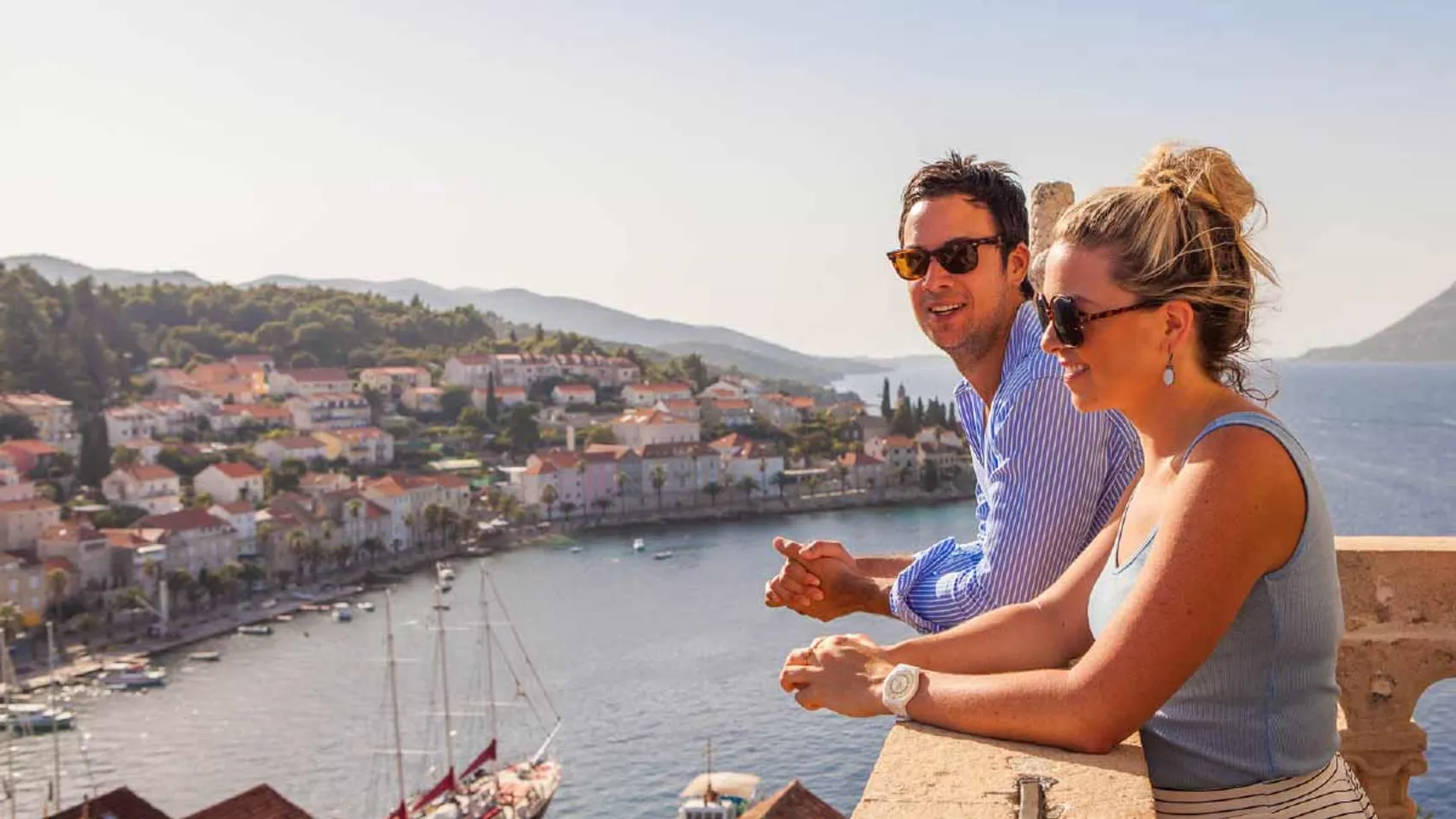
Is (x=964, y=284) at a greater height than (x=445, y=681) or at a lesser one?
greater

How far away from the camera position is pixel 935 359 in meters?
184

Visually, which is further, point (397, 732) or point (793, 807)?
point (397, 732)

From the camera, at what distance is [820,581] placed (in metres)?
1.40

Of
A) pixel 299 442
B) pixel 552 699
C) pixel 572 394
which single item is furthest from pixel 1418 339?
pixel 552 699

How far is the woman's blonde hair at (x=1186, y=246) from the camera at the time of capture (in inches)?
33.1

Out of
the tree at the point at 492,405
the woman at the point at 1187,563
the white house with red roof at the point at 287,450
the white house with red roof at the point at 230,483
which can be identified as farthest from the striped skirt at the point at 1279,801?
the tree at the point at 492,405

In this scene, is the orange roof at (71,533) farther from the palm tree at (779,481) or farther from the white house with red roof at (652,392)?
the white house with red roof at (652,392)

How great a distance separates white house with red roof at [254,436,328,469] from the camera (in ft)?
119

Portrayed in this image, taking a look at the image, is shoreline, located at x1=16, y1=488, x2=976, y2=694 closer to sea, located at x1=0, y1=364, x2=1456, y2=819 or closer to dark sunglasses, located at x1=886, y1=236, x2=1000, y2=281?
sea, located at x1=0, y1=364, x2=1456, y2=819

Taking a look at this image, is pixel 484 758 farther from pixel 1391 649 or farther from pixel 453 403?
pixel 453 403

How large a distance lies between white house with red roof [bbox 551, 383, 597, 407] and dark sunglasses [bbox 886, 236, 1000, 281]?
45080mm

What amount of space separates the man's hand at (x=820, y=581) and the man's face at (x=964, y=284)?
0.26 meters

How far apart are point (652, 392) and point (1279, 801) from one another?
148 ft

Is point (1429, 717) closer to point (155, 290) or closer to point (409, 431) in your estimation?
point (409, 431)
